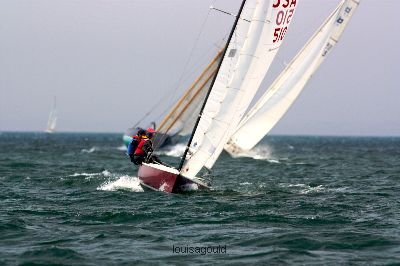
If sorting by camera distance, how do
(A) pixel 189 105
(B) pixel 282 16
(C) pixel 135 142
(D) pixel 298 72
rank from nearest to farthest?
(B) pixel 282 16
(C) pixel 135 142
(D) pixel 298 72
(A) pixel 189 105

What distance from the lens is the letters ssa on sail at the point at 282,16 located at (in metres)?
21.1

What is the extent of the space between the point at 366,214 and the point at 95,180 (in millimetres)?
13036

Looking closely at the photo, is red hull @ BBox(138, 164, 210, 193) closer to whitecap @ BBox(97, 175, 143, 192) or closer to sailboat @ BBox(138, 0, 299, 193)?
sailboat @ BBox(138, 0, 299, 193)

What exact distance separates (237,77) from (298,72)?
57.9 feet

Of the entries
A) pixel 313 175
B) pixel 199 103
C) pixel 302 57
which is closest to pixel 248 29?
pixel 313 175

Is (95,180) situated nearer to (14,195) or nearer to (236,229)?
(14,195)

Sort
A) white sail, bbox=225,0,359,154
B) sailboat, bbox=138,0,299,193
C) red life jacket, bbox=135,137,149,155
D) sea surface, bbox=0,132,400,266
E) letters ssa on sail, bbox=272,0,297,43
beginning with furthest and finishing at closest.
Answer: white sail, bbox=225,0,359,154
red life jacket, bbox=135,137,149,155
letters ssa on sail, bbox=272,0,297,43
sailboat, bbox=138,0,299,193
sea surface, bbox=0,132,400,266

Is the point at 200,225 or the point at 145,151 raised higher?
the point at 145,151

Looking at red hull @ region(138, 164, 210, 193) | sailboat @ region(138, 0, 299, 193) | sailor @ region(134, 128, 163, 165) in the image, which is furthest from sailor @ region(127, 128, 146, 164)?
sailboat @ region(138, 0, 299, 193)

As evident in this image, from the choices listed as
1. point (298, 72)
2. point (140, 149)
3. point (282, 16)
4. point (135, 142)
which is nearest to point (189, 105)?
point (298, 72)

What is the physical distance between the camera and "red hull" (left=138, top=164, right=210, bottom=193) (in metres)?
20.9

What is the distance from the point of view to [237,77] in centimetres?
2097

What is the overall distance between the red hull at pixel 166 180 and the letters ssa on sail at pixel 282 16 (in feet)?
16.9

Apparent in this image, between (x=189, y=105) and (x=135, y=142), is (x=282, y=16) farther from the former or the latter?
(x=189, y=105)
